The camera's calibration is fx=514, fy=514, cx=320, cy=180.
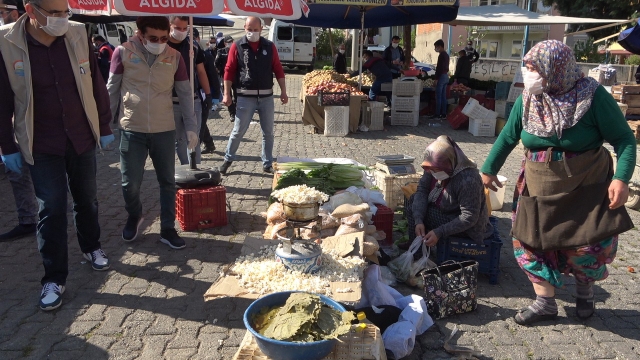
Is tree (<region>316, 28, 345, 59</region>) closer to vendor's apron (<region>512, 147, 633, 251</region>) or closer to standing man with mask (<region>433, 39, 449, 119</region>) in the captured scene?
standing man with mask (<region>433, 39, 449, 119</region>)

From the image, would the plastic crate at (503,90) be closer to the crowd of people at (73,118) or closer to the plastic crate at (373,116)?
the plastic crate at (373,116)

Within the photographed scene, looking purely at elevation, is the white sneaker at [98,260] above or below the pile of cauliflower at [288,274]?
below

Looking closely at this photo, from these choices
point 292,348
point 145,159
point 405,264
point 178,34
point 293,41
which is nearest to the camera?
point 292,348

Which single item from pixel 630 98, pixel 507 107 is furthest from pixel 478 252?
pixel 630 98

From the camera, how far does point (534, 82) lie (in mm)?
3350

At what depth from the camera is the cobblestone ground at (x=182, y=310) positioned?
3406 mm

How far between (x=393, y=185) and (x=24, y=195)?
3859 mm

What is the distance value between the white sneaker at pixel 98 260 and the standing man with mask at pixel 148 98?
595mm

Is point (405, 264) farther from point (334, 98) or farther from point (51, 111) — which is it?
point (334, 98)

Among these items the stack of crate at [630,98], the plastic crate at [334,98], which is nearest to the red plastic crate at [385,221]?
the plastic crate at [334,98]

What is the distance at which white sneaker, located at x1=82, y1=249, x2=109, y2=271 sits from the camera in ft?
14.4

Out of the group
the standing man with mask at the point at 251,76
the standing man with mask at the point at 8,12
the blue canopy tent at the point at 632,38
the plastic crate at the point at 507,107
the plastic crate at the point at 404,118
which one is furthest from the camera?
the plastic crate at the point at 404,118

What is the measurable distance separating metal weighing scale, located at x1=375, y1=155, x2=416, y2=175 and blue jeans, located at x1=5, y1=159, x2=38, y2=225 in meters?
3.75

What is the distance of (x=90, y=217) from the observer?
4207 mm
